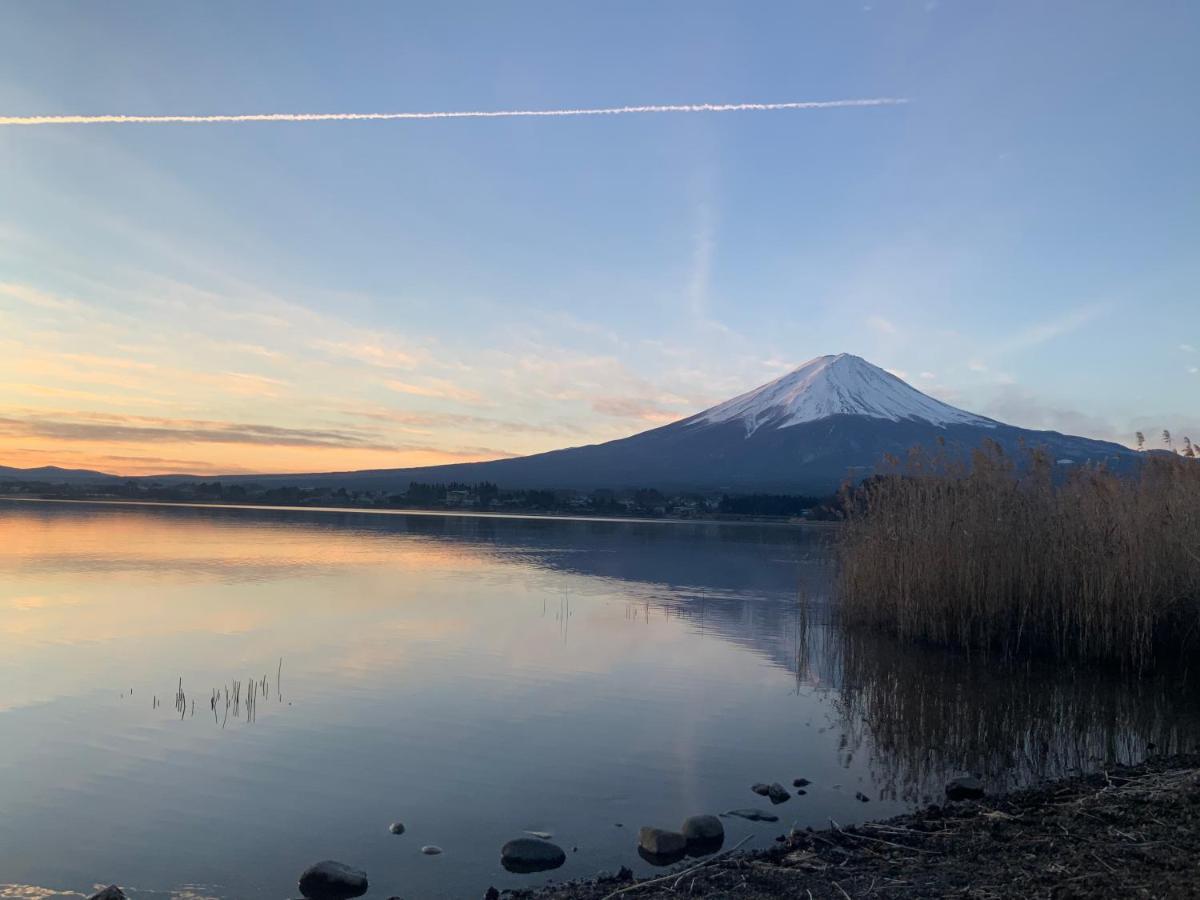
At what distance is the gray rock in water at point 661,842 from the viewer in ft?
20.5

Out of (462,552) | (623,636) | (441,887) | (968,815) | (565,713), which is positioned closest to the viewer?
(441,887)

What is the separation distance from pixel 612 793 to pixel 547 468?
125 metres

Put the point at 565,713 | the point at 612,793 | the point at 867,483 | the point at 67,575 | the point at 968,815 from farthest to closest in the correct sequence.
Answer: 1. the point at 67,575
2. the point at 867,483
3. the point at 565,713
4. the point at 612,793
5. the point at 968,815

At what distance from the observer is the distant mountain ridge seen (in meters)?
116

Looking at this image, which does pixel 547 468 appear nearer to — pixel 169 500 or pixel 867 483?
pixel 169 500

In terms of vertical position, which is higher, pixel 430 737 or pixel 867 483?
pixel 867 483

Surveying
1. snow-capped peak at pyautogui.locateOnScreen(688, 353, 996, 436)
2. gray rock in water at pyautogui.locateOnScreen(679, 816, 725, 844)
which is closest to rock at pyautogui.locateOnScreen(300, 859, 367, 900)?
gray rock in water at pyautogui.locateOnScreen(679, 816, 725, 844)

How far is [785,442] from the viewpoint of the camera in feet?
422

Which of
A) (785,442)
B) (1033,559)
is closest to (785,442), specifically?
(785,442)

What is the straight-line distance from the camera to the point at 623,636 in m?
16.3

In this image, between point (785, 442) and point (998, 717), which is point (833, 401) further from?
point (998, 717)

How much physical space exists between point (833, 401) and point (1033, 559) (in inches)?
5264

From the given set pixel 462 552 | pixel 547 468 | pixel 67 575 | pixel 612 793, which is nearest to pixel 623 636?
pixel 612 793

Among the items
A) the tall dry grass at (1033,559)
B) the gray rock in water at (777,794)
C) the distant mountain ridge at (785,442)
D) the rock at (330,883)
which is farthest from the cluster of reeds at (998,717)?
the distant mountain ridge at (785,442)
